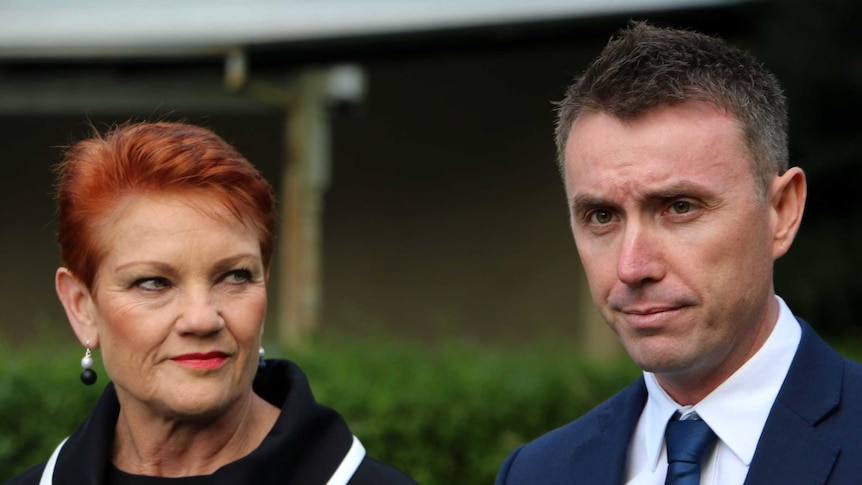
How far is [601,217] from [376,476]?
962 millimetres

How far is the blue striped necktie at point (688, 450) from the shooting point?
2842mm

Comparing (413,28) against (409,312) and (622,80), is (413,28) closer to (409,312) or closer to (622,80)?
(409,312)

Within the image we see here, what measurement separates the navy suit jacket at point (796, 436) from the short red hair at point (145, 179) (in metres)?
0.99

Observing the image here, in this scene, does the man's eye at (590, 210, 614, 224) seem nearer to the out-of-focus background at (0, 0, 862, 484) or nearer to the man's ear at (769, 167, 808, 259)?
the man's ear at (769, 167, 808, 259)

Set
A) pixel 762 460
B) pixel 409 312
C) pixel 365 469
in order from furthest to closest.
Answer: pixel 409 312 → pixel 365 469 → pixel 762 460

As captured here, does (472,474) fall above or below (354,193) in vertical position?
below

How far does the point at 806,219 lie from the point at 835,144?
1.61 feet

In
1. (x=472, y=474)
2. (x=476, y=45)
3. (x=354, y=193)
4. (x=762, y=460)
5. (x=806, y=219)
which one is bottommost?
(x=472, y=474)

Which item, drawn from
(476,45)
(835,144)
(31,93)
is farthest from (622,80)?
(31,93)

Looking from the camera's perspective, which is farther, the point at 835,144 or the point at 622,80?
the point at 835,144

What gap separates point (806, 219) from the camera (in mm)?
7695

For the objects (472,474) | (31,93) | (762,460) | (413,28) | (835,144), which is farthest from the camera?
(31,93)

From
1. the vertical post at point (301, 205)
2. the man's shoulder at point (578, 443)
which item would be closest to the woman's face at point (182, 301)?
the man's shoulder at point (578, 443)

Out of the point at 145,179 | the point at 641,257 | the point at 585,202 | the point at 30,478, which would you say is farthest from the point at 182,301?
the point at 641,257
